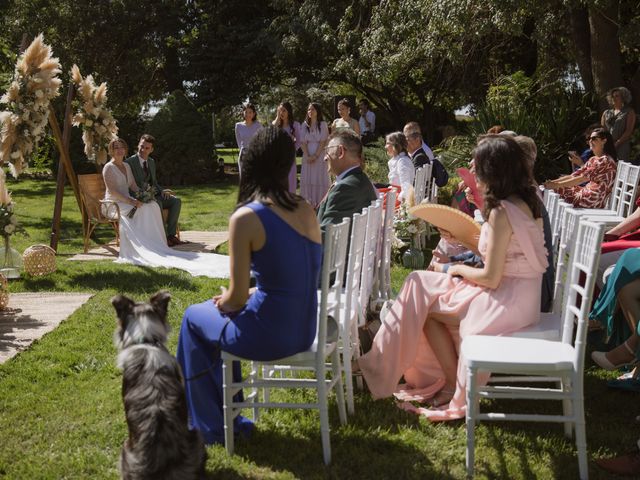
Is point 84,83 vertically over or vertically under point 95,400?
over

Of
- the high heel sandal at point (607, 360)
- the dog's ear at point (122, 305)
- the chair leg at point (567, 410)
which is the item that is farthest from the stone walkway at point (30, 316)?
the high heel sandal at point (607, 360)

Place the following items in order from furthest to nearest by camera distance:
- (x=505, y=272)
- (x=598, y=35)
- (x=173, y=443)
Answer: (x=598, y=35), (x=505, y=272), (x=173, y=443)

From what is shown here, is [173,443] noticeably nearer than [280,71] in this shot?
Yes

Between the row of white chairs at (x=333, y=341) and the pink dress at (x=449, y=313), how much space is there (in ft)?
0.84

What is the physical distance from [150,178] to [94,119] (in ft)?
3.89

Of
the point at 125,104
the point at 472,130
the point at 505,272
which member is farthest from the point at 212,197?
the point at 505,272

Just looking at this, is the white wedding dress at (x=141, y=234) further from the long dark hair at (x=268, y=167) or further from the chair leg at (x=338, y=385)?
the long dark hair at (x=268, y=167)

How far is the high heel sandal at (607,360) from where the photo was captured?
4.50 m

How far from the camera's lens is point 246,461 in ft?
11.9

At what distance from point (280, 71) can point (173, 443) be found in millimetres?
21543

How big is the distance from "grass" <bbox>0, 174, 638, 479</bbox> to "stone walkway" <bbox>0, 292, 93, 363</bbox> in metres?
0.27

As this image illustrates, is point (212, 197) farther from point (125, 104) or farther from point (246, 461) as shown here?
point (246, 461)

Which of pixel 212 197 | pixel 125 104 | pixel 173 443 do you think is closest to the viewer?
pixel 173 443

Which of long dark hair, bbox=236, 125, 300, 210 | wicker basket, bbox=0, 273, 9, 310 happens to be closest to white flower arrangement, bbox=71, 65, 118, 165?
wicker basket, bbox=0, 273, 9, 310
